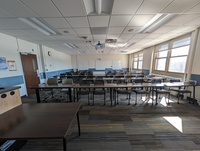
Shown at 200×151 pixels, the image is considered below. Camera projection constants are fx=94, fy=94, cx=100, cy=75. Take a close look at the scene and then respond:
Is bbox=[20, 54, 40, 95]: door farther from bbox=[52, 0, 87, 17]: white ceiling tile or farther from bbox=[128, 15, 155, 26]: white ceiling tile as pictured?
bbox=[128, 15, 155, 26]: white ceiling tile

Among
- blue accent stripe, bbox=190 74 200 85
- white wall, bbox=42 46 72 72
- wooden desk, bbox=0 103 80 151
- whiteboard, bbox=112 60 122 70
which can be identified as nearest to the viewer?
wooden desk, bbox=0 103 80 151

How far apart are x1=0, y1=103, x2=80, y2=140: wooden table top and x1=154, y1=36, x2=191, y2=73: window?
516 centimetres

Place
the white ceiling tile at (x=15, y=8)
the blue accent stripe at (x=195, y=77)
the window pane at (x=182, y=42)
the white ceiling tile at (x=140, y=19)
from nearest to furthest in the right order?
the white ceiling tile at (x=15, y=8) < the white ceiling tile at (x=140, y=19) < the blue accent stripe at (x=195, y=77) < the window pane at (x=182, y=42)

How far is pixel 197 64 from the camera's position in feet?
11.5

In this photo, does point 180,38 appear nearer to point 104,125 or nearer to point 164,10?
point 164,10

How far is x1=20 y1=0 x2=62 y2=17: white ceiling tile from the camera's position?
1858mm

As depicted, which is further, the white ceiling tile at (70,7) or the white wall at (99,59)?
the white wall at (99,59)

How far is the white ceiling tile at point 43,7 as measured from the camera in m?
1.86

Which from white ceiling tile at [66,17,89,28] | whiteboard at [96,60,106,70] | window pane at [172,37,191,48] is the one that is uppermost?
white ceiling tile at [66,17,89,28]

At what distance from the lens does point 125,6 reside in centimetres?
205

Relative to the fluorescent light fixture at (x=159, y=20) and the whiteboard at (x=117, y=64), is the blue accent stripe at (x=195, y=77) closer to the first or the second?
the fluorescent light fixture at (x=159, y=20)

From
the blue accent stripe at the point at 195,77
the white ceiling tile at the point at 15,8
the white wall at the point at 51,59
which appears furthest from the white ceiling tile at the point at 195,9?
the white wall at the point at 51,59

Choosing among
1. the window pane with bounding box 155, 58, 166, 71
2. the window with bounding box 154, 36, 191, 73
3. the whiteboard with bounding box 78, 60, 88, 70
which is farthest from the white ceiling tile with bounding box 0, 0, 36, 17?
the whiteboard with bounding box 78, 60, 88, 70

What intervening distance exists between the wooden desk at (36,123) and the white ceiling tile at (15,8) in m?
2.02
